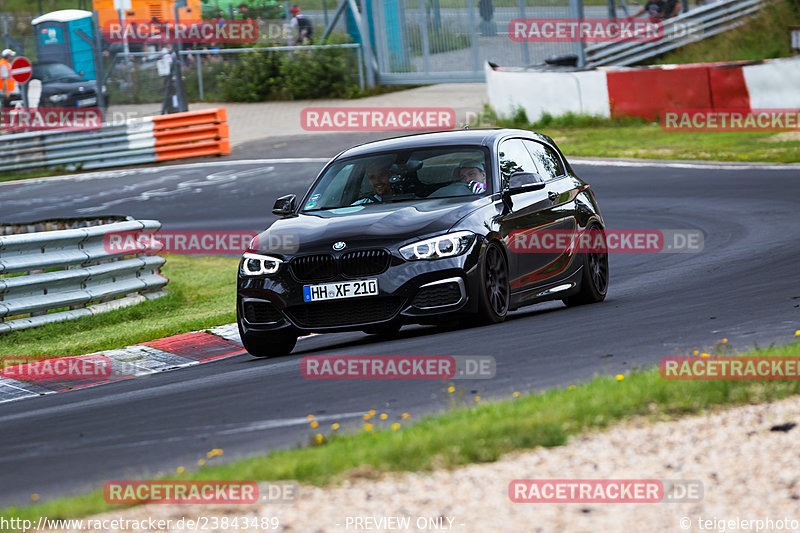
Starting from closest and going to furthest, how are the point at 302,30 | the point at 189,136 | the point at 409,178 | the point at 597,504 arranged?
1. the point at 597,504
2. the point at 409,178
3. the point at 189,136
4. the point at 302,30

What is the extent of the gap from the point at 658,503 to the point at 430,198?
18.1ft

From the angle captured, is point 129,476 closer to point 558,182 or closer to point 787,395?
point 787,395

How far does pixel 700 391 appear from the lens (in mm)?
6652

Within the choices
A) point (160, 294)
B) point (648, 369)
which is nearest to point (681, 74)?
point (160, 294)

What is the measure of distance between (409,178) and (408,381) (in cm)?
297

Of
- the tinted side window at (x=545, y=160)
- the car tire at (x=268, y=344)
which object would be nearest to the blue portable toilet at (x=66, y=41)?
the tinted side window at (x=545, y=160)

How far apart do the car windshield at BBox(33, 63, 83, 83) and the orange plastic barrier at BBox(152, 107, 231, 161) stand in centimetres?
789

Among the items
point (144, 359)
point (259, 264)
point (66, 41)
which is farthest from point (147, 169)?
point (259, 264)

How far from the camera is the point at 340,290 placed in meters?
9.52

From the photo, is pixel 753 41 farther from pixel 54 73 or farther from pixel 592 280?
pixel 592 280

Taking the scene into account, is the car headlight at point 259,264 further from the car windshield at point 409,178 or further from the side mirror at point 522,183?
the side mirror at point 522,183

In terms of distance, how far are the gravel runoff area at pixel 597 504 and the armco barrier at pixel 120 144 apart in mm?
25152

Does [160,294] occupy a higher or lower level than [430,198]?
lower

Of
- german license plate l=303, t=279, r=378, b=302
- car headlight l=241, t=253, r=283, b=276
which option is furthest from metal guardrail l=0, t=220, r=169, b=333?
german license plate l=303, t=279, r=378, b=302
